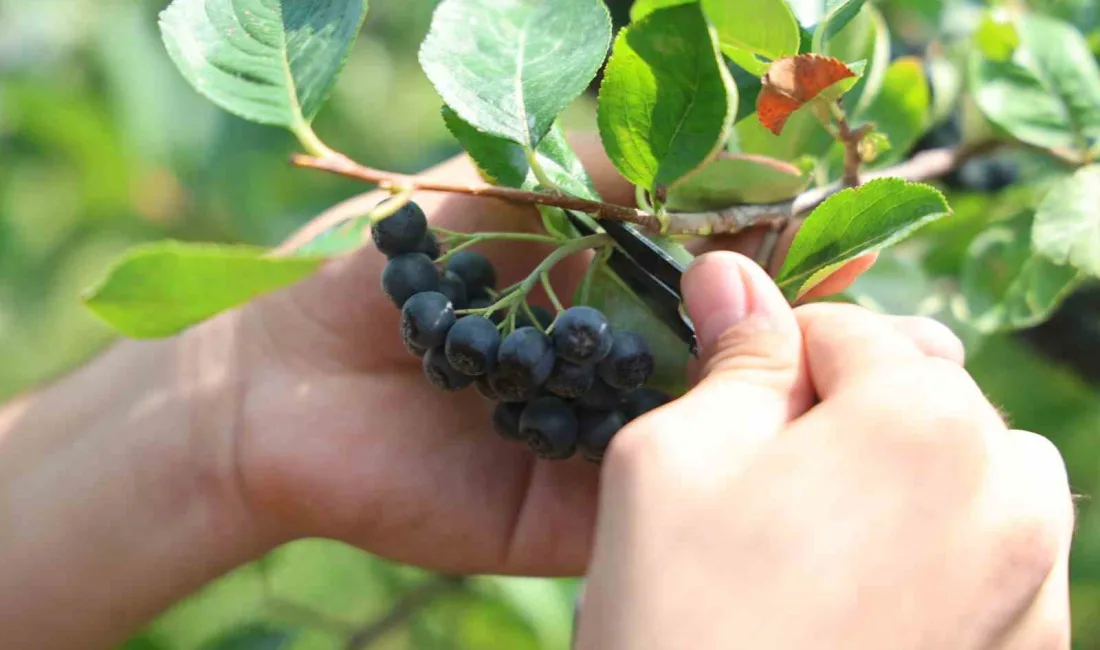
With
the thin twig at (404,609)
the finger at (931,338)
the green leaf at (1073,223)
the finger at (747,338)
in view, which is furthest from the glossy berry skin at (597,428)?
the thin twig at (404,609)

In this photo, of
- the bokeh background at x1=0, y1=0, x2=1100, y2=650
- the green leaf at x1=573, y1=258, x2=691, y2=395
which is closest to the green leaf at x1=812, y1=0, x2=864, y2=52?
the green leaf at x1=573, y1=258, x2=691, y2=395

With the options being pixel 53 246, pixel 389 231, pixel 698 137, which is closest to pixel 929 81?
pixel 698 137

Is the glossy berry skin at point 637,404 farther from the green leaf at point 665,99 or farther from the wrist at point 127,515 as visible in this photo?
the wrist at point 127,515

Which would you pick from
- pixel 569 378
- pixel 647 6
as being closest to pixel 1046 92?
pixel 647 6

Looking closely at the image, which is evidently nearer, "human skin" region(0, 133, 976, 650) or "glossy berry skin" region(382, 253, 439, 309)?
"glossy berry skin" region(382, 253, 439, 309)

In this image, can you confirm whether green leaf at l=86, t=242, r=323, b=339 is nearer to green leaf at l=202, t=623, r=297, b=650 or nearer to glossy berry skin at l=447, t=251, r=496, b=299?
glossy berry skin at l=447, t=251, r=496, b=299

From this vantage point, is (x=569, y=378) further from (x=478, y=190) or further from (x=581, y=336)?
(x=478, y=190)
